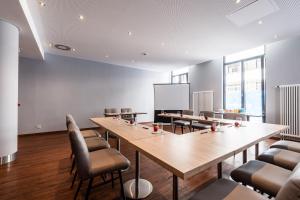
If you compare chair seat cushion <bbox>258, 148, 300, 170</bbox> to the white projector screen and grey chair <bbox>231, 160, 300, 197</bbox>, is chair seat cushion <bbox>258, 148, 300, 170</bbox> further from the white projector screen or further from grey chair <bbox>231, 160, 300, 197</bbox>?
the white projector screen

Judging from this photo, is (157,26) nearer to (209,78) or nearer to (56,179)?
(56,179)

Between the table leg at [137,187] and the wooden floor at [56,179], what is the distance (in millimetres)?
90

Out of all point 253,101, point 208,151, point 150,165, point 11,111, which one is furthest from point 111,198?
point 253,101

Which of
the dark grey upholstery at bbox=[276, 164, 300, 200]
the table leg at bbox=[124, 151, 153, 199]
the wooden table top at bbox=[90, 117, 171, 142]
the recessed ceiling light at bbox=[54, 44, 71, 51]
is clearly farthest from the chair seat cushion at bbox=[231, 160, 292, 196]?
the recessed ceiling light at bbox=[54, 44, 71, 51]

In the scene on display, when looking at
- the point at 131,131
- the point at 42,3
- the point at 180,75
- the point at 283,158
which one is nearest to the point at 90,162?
the point at 131,131

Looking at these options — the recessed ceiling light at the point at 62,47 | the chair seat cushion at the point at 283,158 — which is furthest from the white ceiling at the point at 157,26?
the chair seat cushion at the point at 283,158

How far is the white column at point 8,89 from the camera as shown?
2.67m

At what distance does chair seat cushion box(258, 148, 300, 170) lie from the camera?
5.12 ft

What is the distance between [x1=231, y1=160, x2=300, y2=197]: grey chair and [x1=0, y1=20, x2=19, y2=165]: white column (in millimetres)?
3642

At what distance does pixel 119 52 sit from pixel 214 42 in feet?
9.58

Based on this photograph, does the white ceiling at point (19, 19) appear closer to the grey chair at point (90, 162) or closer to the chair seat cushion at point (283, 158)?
the grey chair at point (90, 162)

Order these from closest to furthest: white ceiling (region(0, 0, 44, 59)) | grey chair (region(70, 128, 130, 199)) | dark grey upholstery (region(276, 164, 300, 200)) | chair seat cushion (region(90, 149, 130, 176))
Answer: dark grey upholstery (region(276, 164, 300, 200)) → grey chair (region(70, 128, 130, 199)) → chair seat cushion (region(90, 149, 130, 176)) → white ceiling (region(0, 0, 44, 59))

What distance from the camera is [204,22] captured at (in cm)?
308

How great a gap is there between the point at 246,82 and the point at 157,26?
3763 mm
